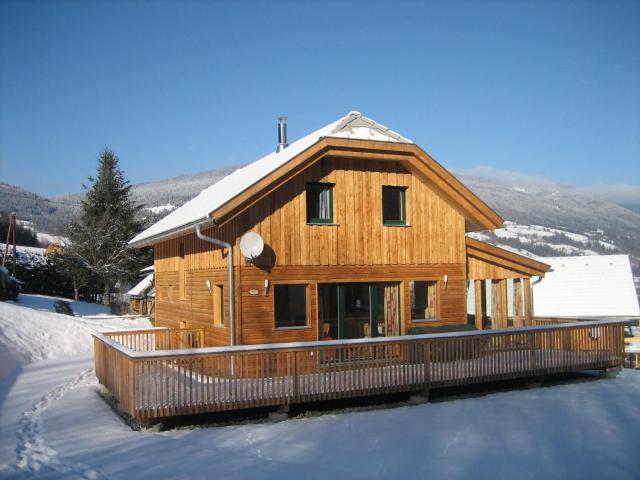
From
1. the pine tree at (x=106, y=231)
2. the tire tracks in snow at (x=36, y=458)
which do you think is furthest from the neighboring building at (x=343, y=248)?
the pine tree at (x=106, y=231)

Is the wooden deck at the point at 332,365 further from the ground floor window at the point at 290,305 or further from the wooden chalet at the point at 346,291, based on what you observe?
the ground floor window at the point at 290,305

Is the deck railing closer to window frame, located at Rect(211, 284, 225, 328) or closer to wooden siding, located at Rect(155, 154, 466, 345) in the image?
wooden siding, located at Rect(155, 154, 466, 345)

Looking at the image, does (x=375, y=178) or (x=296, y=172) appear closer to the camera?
(x=296, y=172)

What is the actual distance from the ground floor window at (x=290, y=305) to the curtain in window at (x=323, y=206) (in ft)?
5.57

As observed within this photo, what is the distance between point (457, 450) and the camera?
9195mm

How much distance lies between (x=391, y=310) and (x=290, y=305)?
2.70 metres

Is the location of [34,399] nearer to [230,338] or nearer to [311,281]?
[230,338]

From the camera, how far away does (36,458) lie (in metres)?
8.43

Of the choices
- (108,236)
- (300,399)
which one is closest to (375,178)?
(300,399)

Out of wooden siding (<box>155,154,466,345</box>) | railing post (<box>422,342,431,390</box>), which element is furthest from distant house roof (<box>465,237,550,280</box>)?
railing post (<box>422,342,431,390</box>)

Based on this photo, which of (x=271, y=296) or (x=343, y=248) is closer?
(x=271, y=296)

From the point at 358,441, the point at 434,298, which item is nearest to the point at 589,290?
the point at 434,298

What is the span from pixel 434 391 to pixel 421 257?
3.54 meters

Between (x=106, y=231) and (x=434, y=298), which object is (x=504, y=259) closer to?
(x=434, y=298)
